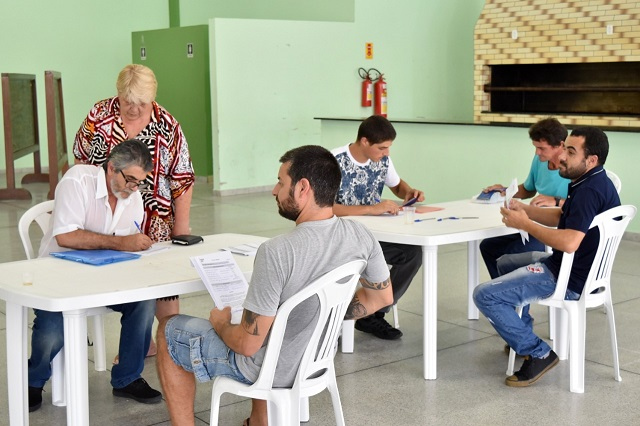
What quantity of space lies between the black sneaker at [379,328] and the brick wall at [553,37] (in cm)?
487

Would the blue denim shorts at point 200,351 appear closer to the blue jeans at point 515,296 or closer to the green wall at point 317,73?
the blue jeans at point 515,296

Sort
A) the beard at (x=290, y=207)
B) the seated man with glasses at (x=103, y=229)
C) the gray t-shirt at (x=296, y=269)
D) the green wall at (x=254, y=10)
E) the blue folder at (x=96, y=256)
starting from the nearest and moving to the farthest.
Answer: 1. the gray t-shirt at (x=296, y=269)
2. the beard at (x=290, y=207)
3. the blue folder at (x=96, y=256)
4. the seated man with glasses at (x=103, y=229)
5. the green wall at (x=254, y=10)

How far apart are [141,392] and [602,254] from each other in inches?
81.3

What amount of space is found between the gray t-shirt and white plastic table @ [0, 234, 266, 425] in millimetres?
450

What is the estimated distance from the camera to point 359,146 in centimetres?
477

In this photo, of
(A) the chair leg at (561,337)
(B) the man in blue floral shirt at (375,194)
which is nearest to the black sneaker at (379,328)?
(B) the man in blue floral shirt at (375,194)

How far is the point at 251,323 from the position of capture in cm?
268

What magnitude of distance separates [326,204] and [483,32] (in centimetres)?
810

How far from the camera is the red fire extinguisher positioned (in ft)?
35.5

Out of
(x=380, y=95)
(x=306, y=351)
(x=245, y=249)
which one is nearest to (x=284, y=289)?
(x=306, y=351)

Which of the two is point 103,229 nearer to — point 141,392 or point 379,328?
point 141,392

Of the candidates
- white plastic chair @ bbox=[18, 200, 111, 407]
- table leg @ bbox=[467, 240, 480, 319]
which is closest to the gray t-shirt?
white plastic chair @ bbox=[18, 200, 111, 407]

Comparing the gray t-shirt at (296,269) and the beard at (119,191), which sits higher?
the beard at (119,191)

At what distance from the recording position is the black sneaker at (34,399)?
3701 mm
